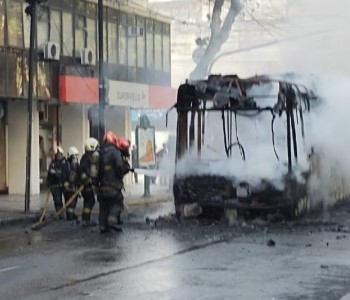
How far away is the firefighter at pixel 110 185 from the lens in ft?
42.9

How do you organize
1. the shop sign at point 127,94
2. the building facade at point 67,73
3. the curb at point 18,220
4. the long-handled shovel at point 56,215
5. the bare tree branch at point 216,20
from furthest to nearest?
the bare tree branch at point 216,20, the shop sign at point 127,94, the building facade at point 67,73, the curb at point 18,220, the long-handled shovel at point 56,215

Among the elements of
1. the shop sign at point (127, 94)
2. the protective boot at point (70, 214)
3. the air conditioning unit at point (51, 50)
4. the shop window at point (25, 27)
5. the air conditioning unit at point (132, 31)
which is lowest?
the protective boot at point (70, 214)

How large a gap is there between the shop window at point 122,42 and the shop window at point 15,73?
5.05 metres

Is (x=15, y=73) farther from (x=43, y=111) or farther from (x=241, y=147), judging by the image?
(x=241, y=147)

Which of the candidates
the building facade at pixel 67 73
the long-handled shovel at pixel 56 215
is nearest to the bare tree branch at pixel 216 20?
the building facade at pixel 67 73

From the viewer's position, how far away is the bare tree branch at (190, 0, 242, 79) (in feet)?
81.5

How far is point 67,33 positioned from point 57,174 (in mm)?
7971

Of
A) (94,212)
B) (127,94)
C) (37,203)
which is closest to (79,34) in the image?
(127,94)

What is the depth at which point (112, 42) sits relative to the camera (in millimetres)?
25016

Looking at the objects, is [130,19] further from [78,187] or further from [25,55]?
[78,187]

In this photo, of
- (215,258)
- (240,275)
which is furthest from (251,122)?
(240,275)

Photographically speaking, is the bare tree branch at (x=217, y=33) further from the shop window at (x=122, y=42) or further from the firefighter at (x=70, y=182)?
the firefighter at (x=70, y=182)

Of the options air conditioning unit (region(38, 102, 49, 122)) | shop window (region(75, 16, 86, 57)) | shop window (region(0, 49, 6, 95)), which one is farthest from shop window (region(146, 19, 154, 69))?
shop window (region(0, 49, 6, 95))

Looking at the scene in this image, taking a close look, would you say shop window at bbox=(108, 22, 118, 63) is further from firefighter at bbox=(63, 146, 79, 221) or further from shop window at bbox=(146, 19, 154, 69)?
firefighter at bbox=(63, 146, 79, 221)
